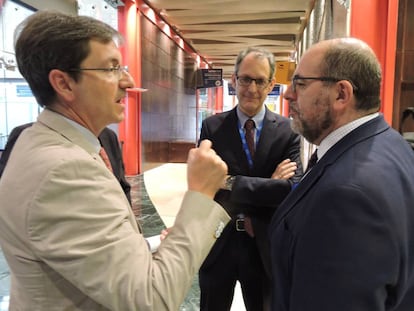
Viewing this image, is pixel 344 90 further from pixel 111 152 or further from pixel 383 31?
pixel 383 31

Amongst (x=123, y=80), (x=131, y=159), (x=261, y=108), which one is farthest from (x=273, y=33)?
(x=123, y=80)

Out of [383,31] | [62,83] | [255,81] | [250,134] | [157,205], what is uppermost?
[383,31]

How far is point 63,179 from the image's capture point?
81cm

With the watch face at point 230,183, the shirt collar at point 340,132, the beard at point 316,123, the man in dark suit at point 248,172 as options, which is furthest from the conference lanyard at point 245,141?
the shirt collar at point 340,132

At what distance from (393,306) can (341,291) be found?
186mm

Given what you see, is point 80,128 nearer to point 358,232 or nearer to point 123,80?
point 123,80

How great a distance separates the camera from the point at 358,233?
85 centimetres

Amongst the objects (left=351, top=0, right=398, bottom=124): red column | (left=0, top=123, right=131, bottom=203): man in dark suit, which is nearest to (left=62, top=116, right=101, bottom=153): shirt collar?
(left=0, top=123, right=131, bottom=203): man in dark suit

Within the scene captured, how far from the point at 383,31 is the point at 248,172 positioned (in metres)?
1.89

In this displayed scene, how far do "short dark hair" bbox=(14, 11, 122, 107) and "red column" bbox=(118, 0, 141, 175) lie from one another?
23.6ft

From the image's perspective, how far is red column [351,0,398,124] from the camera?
2.78 m

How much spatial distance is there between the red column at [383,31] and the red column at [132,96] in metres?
5.88

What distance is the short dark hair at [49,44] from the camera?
3.08ft

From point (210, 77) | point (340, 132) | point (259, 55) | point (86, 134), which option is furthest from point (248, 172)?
point (210, 77)
